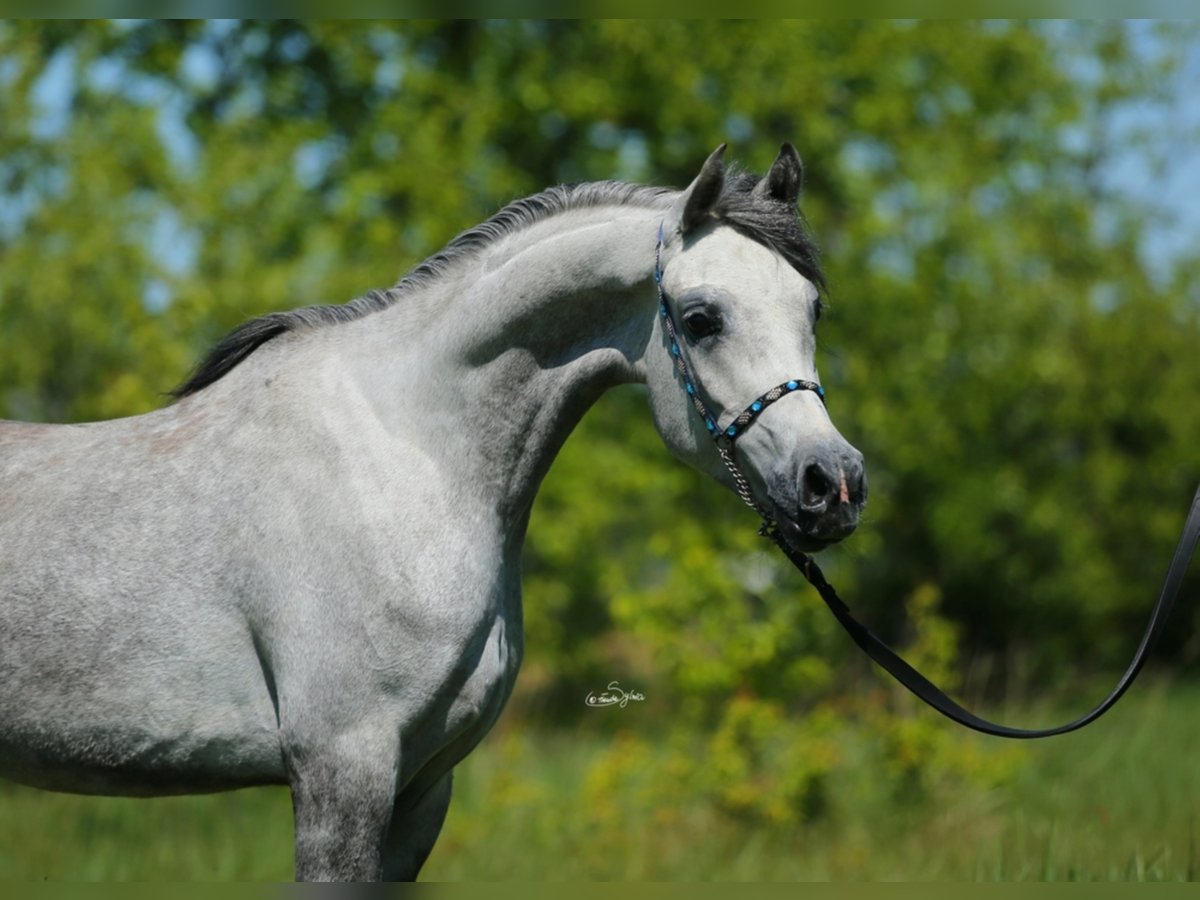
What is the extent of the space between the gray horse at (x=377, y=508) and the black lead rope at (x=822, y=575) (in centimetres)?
3

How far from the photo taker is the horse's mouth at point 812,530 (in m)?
2.86

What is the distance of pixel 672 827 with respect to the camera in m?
8.62

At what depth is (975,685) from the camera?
13.1m

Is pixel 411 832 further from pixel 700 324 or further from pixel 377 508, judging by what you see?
pixel 700 324

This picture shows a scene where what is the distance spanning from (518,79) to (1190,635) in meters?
10.6

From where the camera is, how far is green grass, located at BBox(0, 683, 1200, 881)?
Answer: 23.4 ft

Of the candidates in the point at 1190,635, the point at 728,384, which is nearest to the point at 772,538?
the point at 728,384

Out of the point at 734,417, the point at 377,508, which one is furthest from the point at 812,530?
the point at 377,508

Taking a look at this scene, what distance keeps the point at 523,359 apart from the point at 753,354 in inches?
25.5

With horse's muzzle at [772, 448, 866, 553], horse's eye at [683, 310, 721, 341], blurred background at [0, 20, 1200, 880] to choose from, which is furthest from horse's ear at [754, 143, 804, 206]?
blurred background at [0, 20, 1200, 880]

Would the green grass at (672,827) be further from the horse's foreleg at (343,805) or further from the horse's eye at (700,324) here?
the horse's eye at (700,324)

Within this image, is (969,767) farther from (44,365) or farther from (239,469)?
(44,365)

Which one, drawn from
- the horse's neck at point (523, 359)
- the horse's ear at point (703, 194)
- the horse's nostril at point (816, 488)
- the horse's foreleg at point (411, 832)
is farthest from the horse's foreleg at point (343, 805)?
the horse's ear at point (703, 194)

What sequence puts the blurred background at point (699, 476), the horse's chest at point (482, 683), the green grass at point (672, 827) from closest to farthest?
the horse's chest at point (482, 683) → the green grass at point (672, 827) → the blurred background at point (699, 476)
